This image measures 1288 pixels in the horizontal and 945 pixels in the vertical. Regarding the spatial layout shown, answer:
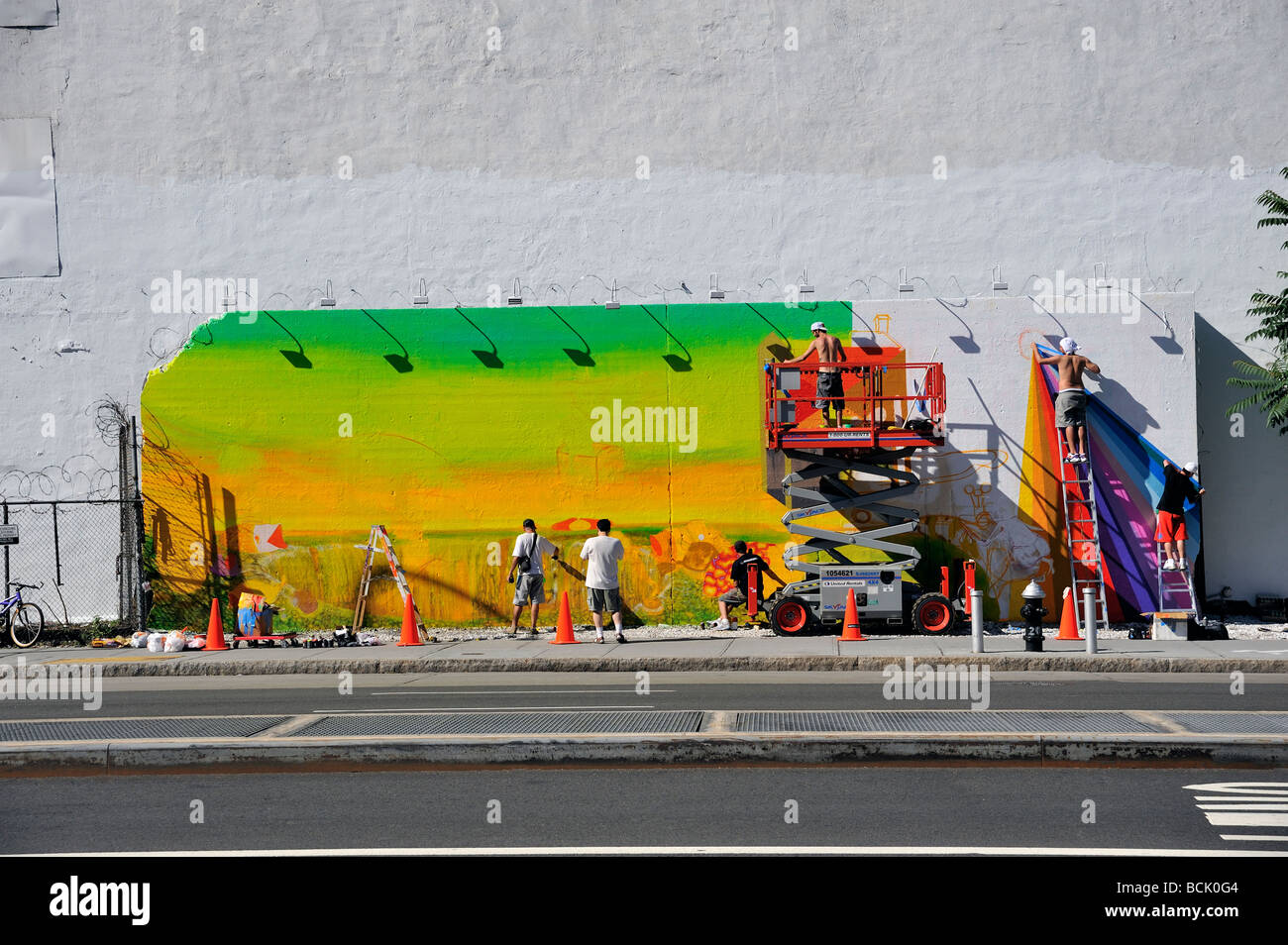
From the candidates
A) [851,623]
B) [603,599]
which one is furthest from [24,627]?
[851,623]

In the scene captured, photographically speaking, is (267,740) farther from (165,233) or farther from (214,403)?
(165,233)

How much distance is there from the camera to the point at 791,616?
18391 mm

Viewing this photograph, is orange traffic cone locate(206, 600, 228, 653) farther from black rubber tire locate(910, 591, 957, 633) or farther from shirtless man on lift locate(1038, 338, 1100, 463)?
shirtless man on lift locate(1038, 338, 1100, 463)

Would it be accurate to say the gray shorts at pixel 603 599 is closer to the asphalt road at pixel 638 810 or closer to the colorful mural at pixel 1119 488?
the colorful mural at pixel 1119 488

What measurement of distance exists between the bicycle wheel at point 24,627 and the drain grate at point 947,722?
14.6m

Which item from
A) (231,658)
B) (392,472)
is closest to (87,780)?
(231,658)

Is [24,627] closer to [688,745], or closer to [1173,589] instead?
[688,745]

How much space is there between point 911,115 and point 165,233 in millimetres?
12996

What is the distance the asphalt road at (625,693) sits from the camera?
11.0 meters

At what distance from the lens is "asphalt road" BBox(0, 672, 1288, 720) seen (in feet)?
36.2

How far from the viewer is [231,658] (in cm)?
1670

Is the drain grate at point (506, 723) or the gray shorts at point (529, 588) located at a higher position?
the gray shorts at point (529, 588)

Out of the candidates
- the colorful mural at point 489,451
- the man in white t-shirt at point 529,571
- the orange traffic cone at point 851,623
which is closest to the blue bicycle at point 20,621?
the colorful mural at point 489,451

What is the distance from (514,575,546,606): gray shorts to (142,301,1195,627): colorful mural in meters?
1.60
